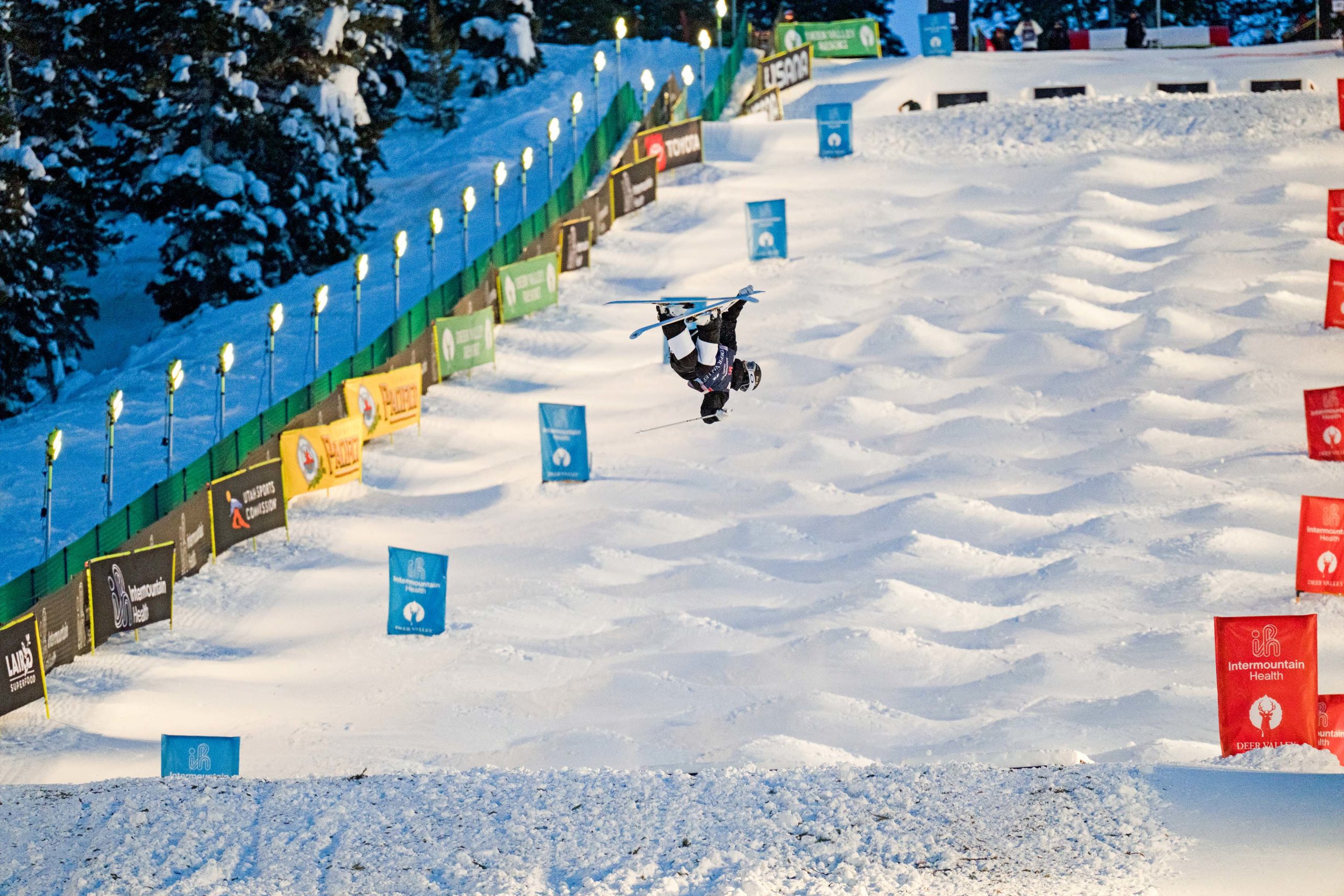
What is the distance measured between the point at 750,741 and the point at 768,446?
25.0ft

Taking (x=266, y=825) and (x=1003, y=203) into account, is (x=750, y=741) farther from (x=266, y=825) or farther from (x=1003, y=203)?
(x=1003, y=203)

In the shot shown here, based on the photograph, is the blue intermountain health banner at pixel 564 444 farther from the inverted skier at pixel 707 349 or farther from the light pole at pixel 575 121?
the light pole at pixel 575 121

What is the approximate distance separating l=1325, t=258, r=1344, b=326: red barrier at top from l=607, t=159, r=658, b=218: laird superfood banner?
41.4 ft

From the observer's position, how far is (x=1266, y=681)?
13.0 meters

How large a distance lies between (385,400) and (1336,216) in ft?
51.0

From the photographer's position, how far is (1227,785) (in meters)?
12.3

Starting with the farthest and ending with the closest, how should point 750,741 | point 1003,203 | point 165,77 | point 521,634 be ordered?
point 165,77 < point 1003,203 < point 521,634 < point 750,741

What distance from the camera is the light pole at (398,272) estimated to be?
88.9 feet

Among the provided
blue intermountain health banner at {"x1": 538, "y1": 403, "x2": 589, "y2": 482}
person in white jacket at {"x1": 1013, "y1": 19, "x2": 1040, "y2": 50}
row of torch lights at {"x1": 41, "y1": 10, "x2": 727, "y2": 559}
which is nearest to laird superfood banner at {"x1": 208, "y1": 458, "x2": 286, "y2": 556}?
row of torch lights at {"x1": 41, "y1": 10, "x2": 727, "y2": 559}

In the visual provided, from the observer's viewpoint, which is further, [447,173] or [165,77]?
[447,173]

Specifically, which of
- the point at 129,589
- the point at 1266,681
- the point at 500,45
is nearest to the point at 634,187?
the point at 500,45

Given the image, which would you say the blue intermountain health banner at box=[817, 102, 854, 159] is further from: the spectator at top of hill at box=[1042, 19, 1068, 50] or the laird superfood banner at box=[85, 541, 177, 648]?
the laird superfood banner at box=[85, 541, 177, 648]

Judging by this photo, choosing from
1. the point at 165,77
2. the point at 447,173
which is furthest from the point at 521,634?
the point at 447,173

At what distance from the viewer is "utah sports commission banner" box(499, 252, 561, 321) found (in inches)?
1054
